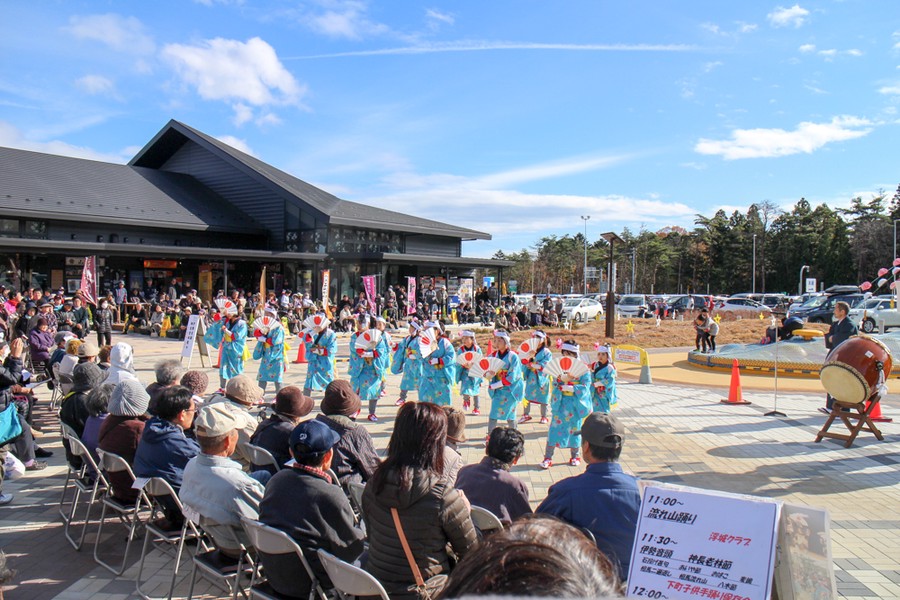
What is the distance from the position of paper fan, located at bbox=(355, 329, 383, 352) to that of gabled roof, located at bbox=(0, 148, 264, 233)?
17.7 metres

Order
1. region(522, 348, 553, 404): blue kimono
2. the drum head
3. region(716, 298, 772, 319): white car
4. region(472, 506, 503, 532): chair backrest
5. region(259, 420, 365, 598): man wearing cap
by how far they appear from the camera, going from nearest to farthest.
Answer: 1. region(259, 420, 365, 598): man wearing cap
2. region(472, 506, 503, 532): chair backrest
3. the drum head
4. region(522, 348, 553, 404): blue kimono
5. region(716, 298, 772, 319): white car

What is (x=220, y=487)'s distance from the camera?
4094 millimetres

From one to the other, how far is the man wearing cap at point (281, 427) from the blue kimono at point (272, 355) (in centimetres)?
637

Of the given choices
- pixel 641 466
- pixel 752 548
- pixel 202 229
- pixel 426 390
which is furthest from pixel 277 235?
pixel 752 548

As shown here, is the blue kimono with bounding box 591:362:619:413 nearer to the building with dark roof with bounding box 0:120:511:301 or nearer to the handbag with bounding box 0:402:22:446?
the handbag with bounding box 0:402:22:446

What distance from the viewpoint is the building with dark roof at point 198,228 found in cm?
2273

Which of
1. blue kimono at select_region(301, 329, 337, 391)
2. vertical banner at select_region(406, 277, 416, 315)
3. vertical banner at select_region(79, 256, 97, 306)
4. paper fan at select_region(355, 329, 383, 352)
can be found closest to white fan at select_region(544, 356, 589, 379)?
paper fan at select_region(355, 329, 383, 352)

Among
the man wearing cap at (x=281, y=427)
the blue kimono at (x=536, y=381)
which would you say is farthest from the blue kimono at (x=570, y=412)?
the man wearing cap at (x=281, y=427)

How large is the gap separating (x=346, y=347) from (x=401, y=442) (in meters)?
17.1

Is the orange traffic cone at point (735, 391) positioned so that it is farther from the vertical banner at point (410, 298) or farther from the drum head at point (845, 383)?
the vertical banner at point (410, 298)

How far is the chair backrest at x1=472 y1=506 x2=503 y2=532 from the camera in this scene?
3.70m

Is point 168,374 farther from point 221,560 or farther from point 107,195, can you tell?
point 107,195

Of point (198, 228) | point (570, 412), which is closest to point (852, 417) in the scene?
point (570, 412)

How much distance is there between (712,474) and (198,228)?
24830mm
